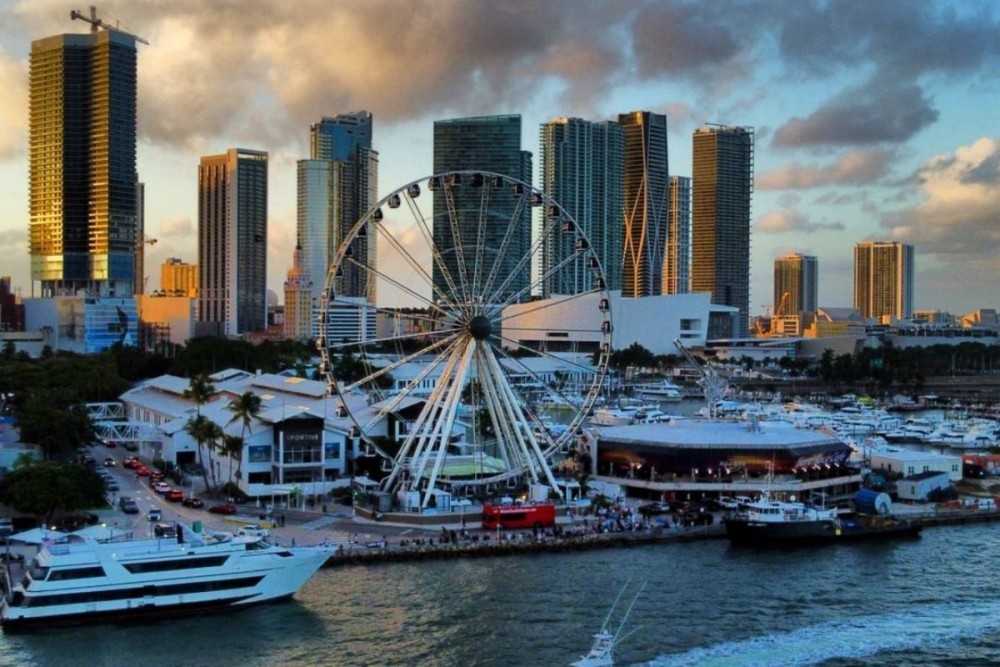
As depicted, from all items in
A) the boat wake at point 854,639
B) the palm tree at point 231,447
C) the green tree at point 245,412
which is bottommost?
the boat wake at point 854,639

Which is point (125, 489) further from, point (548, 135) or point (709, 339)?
point (548, 135)

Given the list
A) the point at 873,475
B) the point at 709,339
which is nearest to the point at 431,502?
the point at 873,475

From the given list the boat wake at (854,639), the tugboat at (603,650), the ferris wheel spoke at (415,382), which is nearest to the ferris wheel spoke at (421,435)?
the ferris wheel spoke at (415,382)

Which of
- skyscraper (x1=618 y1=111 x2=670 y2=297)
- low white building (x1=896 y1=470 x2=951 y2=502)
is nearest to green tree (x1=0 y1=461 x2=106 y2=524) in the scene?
low white building (x1=896 y1=470 x2=951 y2=502)

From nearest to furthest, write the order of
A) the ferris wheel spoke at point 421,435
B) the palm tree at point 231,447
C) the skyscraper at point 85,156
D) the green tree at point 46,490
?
the green tree at point 46,490, the ferris wheel spoke at point 421,435, the palm tree at point 231,447, the skyscraper at point 85,156

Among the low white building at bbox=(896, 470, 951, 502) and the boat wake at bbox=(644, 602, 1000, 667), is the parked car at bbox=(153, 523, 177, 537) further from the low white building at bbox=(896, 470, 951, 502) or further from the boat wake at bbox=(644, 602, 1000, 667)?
the low white building at bbox=(896, 470, 951, 502)

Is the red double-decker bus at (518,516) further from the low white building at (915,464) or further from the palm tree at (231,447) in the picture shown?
the low white building at (915,464)

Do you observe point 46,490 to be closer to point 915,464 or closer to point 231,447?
point 231,447
